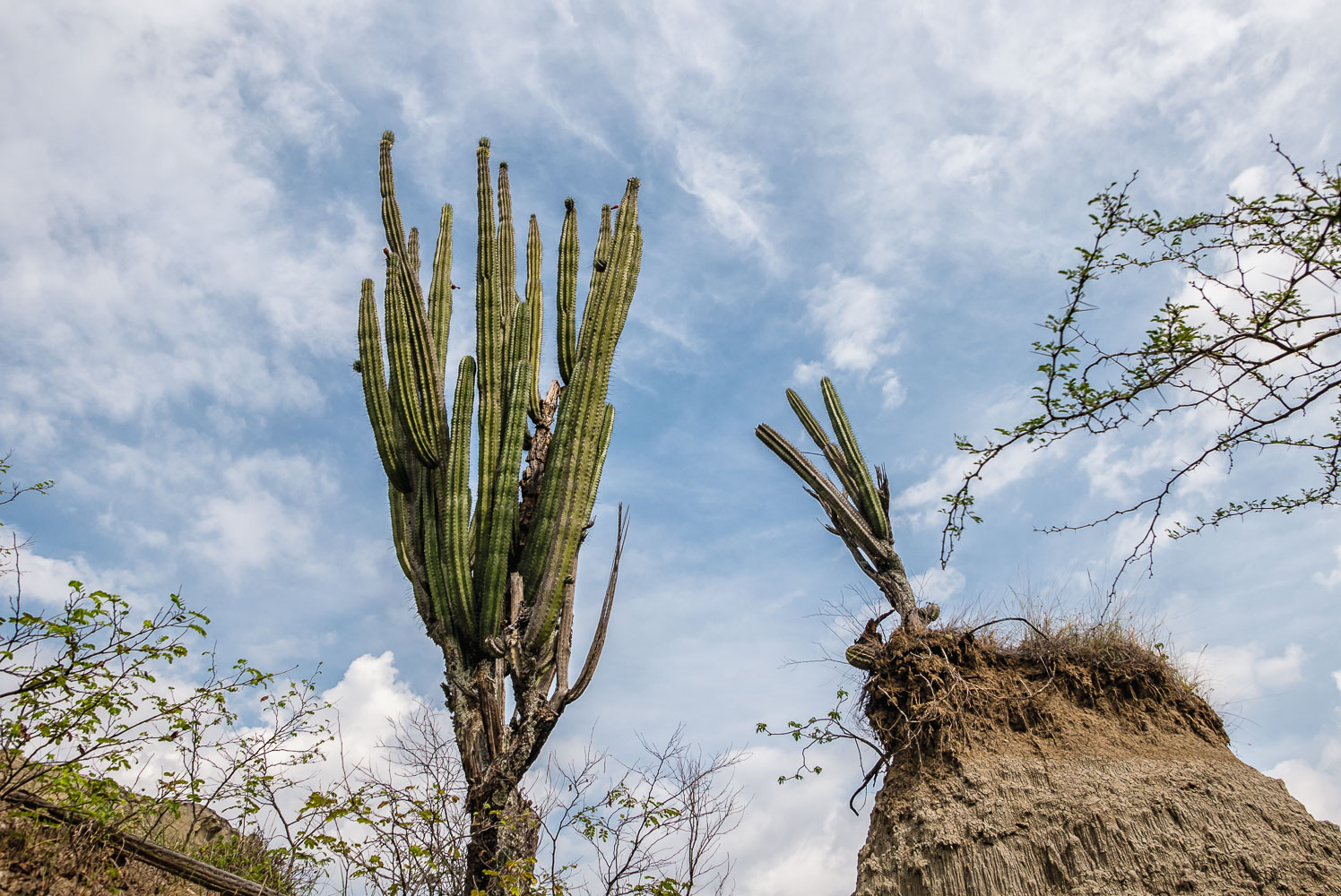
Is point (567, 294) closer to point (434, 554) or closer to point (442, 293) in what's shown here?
point (442, 293)

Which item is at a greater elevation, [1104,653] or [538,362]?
[538,362]

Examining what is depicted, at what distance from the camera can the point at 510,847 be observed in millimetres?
5684

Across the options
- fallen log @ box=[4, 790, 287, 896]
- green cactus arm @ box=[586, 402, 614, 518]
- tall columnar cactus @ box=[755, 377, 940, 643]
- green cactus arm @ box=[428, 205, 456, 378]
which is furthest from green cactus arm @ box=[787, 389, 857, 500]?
fallen log @ box=[4, 790, 287, 896]

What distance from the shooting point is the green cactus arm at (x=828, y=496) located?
25.0 ft

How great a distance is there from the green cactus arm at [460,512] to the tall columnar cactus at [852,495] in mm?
3148

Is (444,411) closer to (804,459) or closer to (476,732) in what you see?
(476,732)

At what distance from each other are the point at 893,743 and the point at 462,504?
12.3 feet

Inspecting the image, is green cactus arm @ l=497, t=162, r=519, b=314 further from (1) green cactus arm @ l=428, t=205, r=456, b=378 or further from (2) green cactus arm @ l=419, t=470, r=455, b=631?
(2) green cactus arm @ l=419, t=470, r=455, b=631

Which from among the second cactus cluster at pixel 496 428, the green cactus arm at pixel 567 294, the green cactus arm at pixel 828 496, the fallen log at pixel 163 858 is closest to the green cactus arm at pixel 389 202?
the second cactus cluster at pixel 496 428

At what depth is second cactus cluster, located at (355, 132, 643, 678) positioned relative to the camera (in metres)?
6.56

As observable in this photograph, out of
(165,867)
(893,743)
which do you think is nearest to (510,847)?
(165,867)

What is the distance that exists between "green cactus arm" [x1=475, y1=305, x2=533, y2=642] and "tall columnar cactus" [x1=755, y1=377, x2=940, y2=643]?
2.70 meters

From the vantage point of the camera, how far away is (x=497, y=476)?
6.93 metres

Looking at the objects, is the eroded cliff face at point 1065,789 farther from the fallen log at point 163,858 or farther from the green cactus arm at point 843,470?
the fallen log at point 163,858
